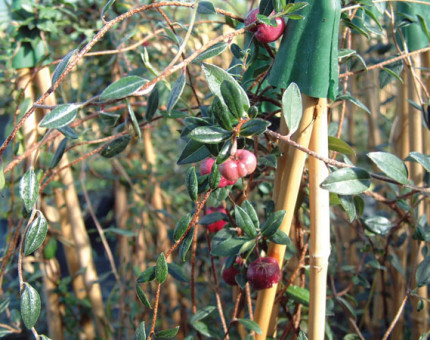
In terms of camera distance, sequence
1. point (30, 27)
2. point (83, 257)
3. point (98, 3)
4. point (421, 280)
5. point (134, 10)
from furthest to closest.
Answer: point (98, 3) → point (83, 257) → point (30, 27) → point (421, 280) → point (134, 10)

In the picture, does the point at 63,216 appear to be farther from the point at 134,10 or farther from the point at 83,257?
the point at 134,10

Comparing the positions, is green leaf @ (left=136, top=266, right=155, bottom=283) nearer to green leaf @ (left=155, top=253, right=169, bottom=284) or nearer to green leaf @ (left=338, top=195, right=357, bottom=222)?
green leaf @ (left=155, top=253, right=169, bottom=284)

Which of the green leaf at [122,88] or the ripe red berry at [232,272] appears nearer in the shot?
the green leaf at [122,88]

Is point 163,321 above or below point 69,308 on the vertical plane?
below

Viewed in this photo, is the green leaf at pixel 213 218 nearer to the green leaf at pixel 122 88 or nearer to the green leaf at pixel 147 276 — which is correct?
the green leaf at pixel 147 276

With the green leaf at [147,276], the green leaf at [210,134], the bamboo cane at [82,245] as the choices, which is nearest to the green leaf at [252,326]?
the green leaf at [147,276]

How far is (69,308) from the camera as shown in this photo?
0.98 metres

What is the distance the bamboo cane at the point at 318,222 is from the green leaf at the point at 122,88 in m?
0.19

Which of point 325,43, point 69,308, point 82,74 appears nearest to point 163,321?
point 69,308

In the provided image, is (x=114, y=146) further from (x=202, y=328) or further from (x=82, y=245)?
(x=82, y=245)

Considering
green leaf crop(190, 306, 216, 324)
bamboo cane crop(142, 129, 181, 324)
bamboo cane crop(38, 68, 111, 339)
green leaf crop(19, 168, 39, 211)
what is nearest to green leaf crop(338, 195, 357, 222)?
green leaf crop(190, 306, 216, 324)

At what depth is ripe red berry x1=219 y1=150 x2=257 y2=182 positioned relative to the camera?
1.33 feet

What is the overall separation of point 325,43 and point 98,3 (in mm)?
817

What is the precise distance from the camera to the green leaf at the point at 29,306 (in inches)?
18.0
